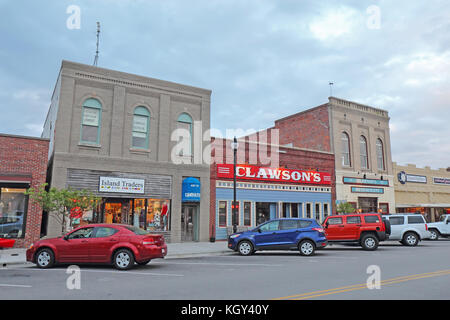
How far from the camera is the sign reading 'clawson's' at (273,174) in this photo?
915 inches

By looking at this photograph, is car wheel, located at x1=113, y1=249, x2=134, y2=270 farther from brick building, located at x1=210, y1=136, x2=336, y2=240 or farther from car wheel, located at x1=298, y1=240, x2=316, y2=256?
brick building, located at x1=210, y1=136, x2=336, y2=240

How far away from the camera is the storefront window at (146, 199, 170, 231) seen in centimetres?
2027

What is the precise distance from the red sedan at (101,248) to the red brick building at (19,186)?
21.5 ft

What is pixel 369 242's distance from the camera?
17.0 metres

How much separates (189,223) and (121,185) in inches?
202

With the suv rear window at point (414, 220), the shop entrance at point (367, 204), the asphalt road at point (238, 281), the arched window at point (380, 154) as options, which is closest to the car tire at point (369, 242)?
the suv rear window at point (414, 220)

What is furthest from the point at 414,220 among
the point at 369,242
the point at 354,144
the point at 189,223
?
the point at 189,223

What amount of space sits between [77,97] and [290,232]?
46.3 feet

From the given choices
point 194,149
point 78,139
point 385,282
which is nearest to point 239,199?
point 194,149

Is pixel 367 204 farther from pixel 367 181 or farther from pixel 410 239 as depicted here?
pixel 410 239

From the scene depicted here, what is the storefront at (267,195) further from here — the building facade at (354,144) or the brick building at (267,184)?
the building facade at (354,144)
